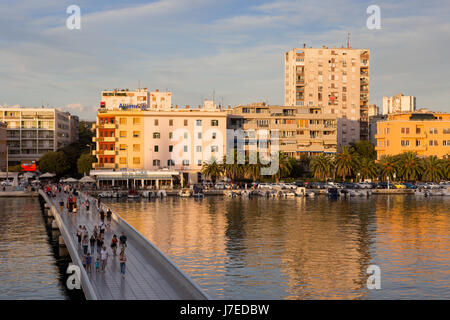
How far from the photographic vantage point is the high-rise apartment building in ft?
639

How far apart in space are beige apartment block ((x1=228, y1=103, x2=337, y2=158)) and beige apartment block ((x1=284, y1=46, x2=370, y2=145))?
2556 cm

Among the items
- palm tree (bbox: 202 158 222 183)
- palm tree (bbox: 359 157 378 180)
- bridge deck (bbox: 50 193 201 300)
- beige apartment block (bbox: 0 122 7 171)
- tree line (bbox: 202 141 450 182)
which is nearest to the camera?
bridge deck (bbox: 50 193 201 300)

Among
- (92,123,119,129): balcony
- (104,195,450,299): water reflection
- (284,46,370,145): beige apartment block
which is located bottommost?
(104,195,450,299): water reflection

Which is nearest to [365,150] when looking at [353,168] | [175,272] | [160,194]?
[353,168]

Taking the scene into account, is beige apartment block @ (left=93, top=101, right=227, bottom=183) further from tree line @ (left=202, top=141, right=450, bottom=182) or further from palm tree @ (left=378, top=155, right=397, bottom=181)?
palm tree @ (left=378, top=155, right=397, bottom=181)

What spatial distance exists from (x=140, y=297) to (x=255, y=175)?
103 meters

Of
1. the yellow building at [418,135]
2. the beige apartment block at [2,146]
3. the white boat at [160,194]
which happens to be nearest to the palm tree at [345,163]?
the yellow building at [418,135]

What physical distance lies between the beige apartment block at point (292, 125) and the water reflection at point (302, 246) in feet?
167

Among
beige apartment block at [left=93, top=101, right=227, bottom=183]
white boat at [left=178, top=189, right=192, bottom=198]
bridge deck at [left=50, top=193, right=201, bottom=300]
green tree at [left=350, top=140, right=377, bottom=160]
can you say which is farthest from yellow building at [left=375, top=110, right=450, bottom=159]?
bridge deck at [left=50, top=193, right=201, bottom=300]

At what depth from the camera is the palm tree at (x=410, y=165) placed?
5340 inches

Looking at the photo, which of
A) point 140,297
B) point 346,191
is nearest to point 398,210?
point 346,191

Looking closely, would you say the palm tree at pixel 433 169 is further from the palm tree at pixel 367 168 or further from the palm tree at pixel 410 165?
the palm tree at pixel 367 168

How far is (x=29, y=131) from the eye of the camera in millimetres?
196500

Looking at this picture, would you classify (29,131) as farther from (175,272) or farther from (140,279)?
(175,272)
